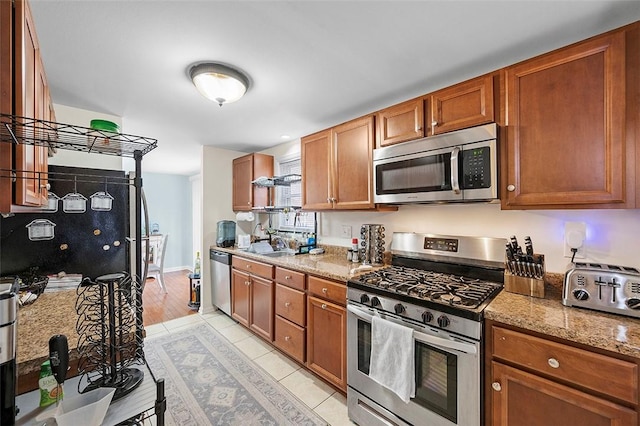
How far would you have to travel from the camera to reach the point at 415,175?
1.88 m

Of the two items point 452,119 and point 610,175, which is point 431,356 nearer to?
point 610,175

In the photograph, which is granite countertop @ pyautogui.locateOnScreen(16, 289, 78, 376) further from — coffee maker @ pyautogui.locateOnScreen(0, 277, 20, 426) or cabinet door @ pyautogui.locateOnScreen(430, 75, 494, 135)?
cabinet door @ pyautogui.locateOnScreen(430, 75, 494, 135)

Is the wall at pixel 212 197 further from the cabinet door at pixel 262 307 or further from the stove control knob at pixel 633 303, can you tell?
the stove control knob at pixel 633 303

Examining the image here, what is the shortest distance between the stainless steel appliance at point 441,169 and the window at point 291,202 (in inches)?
54.2

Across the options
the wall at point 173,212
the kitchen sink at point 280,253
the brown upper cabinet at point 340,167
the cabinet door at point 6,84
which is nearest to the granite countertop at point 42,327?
the cabinet door at point 6,84

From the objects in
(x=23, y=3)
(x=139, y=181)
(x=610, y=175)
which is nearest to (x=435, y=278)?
(x=610, y=175)

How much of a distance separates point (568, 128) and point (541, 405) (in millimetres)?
1325

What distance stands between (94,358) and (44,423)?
20cm

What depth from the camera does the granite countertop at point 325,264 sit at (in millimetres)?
2025

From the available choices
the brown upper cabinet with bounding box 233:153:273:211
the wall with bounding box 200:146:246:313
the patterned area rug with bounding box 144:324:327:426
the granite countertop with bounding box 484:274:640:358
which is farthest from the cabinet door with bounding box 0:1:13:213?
the wall with bounding box 200:146:246:313

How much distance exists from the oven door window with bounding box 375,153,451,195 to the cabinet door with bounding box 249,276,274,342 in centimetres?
147

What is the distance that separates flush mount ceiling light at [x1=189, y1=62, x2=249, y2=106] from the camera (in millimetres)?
1723

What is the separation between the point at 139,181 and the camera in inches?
44.0

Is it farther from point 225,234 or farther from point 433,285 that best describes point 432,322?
point 225,234
